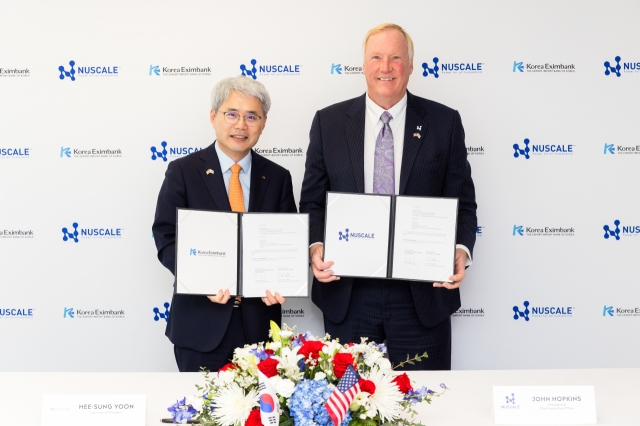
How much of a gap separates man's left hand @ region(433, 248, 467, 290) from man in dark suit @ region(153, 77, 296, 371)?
0.78 metres

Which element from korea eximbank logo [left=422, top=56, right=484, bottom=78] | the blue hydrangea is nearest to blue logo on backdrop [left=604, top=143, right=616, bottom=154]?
korea eximbank logo [left=422, top=56, right=484, bottom=78]

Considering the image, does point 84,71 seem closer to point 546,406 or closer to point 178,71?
point 178,71

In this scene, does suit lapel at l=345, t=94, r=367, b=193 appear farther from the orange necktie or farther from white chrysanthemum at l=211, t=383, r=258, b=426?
white chrysanthemum at l=211, t=383, r=258, b=426

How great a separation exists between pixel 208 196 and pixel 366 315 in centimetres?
93

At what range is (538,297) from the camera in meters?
4.01

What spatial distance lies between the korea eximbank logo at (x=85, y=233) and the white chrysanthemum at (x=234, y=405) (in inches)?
102

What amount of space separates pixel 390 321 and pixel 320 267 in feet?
1.45

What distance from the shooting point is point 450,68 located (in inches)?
155

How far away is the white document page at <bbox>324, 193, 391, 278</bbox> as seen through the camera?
9.40ft

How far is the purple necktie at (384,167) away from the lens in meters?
3.10

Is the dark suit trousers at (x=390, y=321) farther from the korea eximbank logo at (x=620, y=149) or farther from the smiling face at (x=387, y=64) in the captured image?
the korea eximbank logo at (x=620, y=149)

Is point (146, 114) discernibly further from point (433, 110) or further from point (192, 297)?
point (433, 110)

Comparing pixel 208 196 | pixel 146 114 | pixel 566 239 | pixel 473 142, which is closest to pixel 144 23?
pixel 146 114

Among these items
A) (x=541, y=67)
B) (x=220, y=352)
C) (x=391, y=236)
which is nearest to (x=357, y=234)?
(x=391, y=236)
